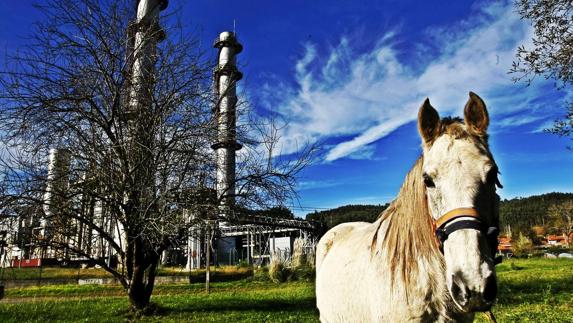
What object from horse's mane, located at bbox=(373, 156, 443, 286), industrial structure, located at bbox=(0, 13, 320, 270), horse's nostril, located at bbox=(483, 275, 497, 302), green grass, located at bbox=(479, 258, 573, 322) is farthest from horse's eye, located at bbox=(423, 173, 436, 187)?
industrial structure, located at bbox=(0, 13, 320, 270)

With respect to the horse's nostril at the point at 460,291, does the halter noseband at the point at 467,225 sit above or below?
above

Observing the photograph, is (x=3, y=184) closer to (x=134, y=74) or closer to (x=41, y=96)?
(x=41, y=96)

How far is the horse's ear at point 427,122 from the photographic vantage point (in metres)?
1.97

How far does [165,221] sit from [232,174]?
2.48m

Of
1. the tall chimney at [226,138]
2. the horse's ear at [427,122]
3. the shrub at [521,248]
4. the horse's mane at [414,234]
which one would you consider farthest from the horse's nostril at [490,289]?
the shrub at [521,248]

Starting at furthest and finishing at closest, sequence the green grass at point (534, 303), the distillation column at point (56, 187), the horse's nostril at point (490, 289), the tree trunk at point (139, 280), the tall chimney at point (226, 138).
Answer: the tall chimney at point (226, 138) < the tree trunk at point (139, 280) < the distillation column at point (56, 187) < the green grass at point (534, 303) < the horse's nostril at point (490, 289)

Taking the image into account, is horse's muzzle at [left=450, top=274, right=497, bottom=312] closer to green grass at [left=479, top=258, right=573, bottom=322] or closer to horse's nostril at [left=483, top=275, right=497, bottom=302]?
horse's nostril at [left=483, top=275, right=497, bottom=302]

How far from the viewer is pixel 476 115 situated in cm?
194

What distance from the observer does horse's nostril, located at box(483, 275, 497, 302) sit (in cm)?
138

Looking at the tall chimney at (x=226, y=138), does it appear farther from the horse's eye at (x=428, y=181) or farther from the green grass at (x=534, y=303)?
the horse's eye at (x=428, y=181)

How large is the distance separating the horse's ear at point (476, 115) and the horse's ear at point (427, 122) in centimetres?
16

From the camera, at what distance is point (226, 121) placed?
899cm

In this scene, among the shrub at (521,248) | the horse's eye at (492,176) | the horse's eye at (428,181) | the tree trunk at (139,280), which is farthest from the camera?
the shrub at (521,248)

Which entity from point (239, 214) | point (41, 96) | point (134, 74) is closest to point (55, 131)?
point (41, 96)
